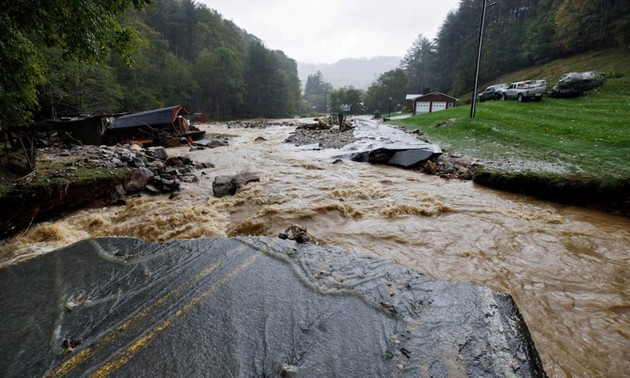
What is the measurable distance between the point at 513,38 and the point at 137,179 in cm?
6625

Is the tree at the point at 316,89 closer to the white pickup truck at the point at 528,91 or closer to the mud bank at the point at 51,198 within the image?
the white pickup truck at the point at 528,91

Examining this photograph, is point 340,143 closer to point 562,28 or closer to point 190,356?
point 190,356

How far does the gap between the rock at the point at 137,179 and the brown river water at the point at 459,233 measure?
2.40 feet

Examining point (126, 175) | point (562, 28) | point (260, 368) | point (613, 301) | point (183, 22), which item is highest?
point (183, 22)

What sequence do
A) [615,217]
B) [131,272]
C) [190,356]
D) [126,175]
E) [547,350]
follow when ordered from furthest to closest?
1. [126,175]
2. [615,217]
3. [131,272]
4. [547,350]
5. [190,356]

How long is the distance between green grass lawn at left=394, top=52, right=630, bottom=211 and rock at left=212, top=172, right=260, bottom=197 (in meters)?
7.95

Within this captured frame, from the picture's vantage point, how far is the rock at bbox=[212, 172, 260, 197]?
8.15 m

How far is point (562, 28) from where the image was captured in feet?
129

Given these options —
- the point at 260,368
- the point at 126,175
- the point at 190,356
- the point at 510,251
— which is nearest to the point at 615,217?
the point at 510,251

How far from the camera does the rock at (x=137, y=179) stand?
7913 millimetres

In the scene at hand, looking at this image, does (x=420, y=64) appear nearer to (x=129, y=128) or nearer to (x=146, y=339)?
(x=129, y=128)

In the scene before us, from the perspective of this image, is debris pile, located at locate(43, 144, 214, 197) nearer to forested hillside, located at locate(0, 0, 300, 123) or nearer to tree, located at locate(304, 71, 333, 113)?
forested hillside, located at locate(0, 0, 300, 123)

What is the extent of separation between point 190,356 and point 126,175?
735 centimetres

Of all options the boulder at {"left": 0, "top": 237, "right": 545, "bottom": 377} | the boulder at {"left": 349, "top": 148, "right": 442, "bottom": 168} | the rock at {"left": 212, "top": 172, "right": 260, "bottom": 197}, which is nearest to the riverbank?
the boulder at {"left": 349, "top": 148, "right": 442, "bottom": 168}
